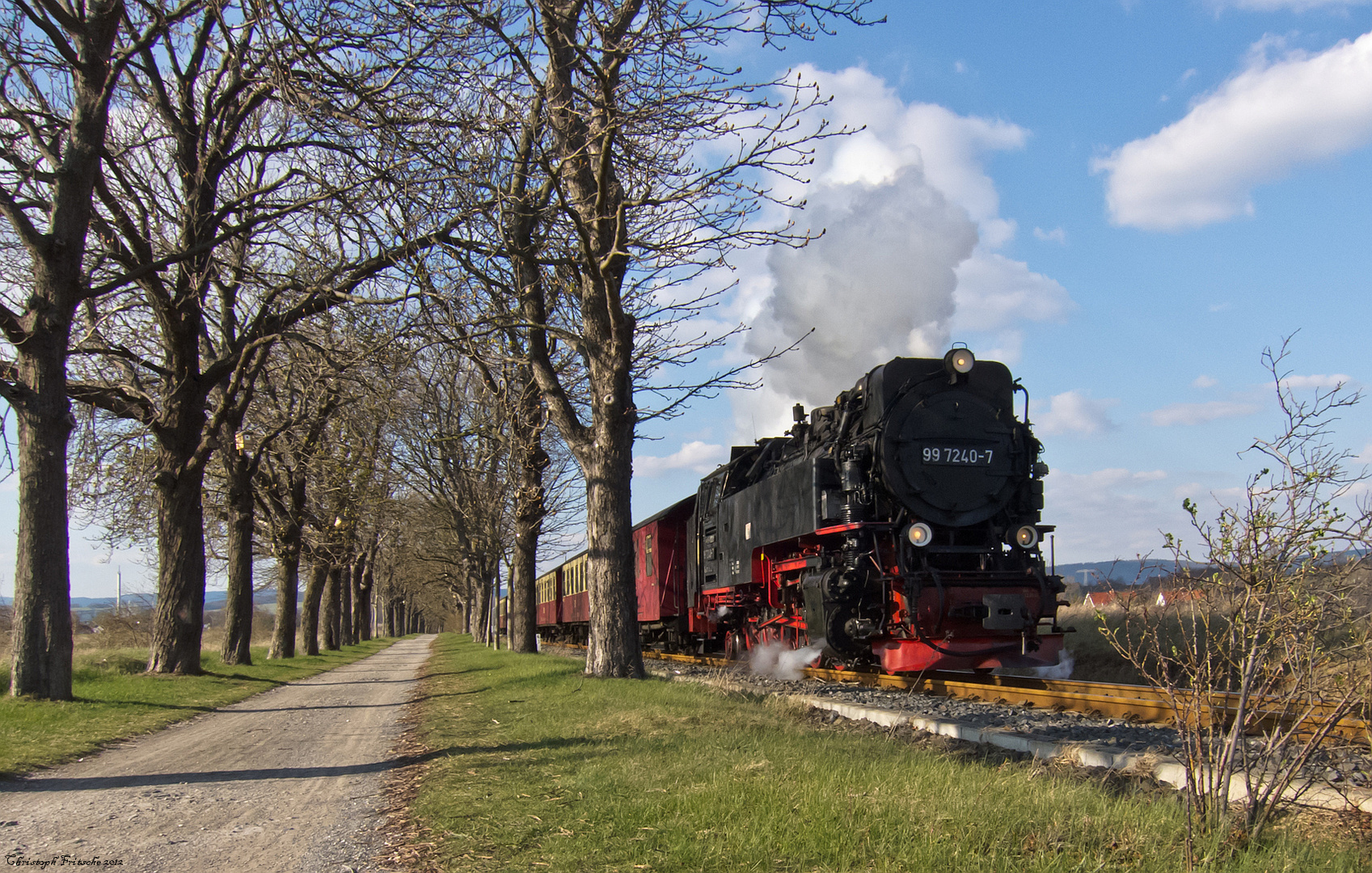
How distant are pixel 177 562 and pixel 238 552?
13.2 ft

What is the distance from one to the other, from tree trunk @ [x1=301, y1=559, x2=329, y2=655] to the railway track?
17584mm

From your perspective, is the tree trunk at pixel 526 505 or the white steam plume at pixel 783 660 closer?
the white steam plume at pixel 783 660

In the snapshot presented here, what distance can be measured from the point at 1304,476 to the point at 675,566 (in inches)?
723

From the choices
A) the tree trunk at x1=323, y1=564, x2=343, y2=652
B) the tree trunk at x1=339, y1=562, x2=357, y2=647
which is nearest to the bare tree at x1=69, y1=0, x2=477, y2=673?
the tree trunk at x1=323, y1=564, x2=343, y2=652

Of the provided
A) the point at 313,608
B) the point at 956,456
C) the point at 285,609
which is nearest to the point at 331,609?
the point at 313,608

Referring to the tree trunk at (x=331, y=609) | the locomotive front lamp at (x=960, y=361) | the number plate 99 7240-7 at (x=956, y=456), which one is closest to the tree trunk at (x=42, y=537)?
the number plate 99 7240-7 at (x=956, y=456)

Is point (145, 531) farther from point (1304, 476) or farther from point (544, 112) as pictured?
point (1304, 476)

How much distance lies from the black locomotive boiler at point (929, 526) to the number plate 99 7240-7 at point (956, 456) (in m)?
0.01

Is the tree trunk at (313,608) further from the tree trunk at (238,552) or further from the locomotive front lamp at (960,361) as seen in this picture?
the locomotive front lamp at (960,361)

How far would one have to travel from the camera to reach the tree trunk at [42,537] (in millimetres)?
10039

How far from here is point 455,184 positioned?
9633 millimetres

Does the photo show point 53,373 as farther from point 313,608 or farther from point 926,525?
point 313,608

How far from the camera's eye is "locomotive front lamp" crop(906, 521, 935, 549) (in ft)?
36.6

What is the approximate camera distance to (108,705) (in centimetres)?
1045
